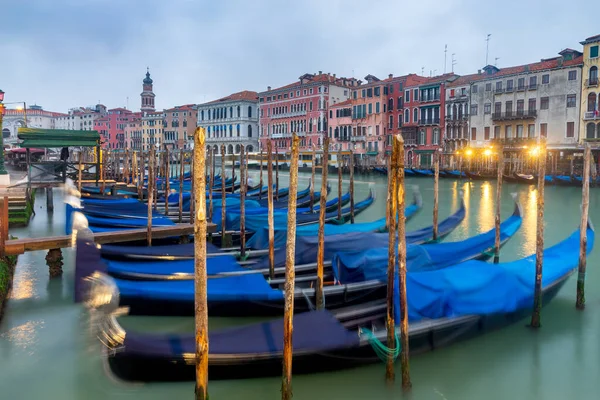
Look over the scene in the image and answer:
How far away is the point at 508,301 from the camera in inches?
160

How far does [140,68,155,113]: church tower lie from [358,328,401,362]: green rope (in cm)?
5375

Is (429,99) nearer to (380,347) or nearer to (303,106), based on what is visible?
(303,106)

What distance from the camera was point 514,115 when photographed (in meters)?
24.4

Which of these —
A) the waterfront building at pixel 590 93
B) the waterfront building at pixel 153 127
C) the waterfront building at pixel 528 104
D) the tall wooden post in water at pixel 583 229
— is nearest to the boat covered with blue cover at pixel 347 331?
the tall wooden post in water at pixel 583 229

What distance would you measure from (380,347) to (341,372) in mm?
333

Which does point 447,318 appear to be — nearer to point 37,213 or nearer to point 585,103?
point 37,213

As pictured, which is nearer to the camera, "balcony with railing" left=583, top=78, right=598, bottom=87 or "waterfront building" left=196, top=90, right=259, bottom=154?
"balcony with railing" left=583, top=78, right=598, bottom=87

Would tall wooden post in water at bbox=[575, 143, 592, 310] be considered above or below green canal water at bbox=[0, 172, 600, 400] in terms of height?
above

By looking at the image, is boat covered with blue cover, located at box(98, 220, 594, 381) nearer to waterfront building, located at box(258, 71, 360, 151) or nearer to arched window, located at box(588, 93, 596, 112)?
arched window, located at box(588, 93, 596, 112)

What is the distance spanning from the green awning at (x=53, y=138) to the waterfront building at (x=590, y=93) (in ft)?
66.0

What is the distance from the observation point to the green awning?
36.1 feet

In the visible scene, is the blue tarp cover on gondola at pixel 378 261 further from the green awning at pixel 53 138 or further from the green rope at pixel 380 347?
the green awning at pixel 53 138

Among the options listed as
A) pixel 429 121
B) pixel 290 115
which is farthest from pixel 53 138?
pixel 290 115

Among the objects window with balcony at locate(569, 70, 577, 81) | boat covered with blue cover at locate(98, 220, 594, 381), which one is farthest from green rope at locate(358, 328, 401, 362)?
window with balcony at locate(569, 70, 577, 81)
